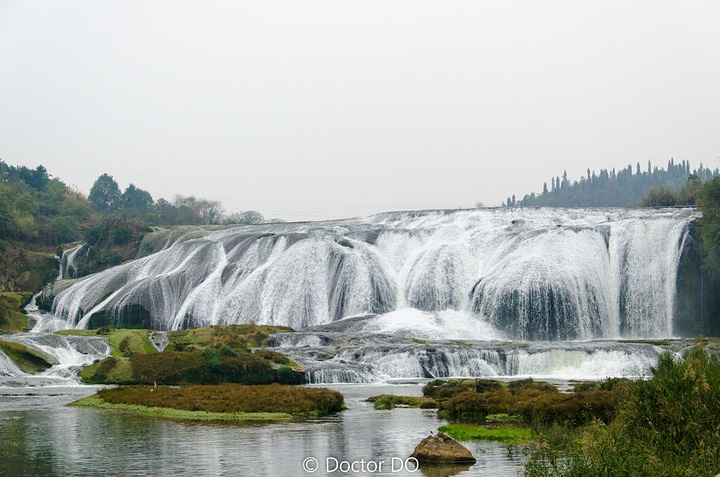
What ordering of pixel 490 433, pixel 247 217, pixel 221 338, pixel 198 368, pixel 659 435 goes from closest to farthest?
pixel 659 435, pixel 490 433, pixel 198 368, pixel 221 338, pixel 247 217

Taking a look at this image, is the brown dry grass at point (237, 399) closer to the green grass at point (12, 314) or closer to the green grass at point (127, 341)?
the green grass at point (127, 341)

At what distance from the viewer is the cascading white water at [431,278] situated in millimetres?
70375

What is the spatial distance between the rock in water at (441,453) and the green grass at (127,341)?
39773mm

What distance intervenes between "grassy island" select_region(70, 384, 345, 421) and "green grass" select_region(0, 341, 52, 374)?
1728 cm

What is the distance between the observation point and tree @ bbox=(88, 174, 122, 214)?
6939 inches

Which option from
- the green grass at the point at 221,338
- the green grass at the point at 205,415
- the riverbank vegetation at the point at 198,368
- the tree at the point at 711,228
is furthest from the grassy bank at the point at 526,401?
the tree at the point at 711,228

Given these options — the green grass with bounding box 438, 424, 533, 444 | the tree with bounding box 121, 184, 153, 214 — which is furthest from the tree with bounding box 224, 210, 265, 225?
the green grass with bounding box 438, 424, 533, 444

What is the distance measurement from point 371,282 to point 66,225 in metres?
58.2

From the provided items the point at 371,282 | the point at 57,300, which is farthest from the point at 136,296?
the point at 371,282

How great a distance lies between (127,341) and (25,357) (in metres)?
8.26

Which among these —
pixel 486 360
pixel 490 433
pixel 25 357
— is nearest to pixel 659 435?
pixel 490 433

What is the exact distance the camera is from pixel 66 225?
384 feet

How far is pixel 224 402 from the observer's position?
112 ft

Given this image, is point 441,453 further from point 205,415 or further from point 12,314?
point 12,314
